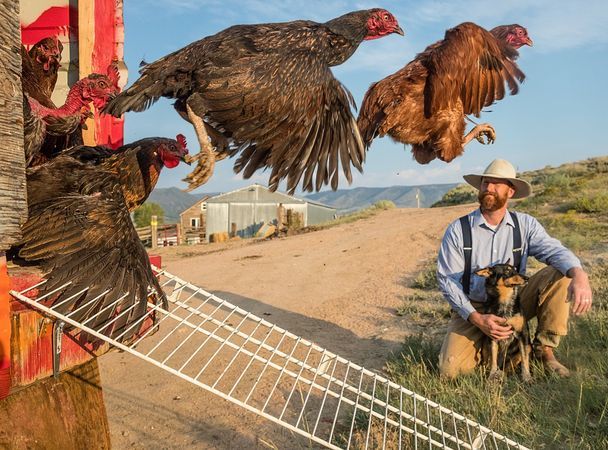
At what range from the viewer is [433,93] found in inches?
149

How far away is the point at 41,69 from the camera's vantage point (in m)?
3.36

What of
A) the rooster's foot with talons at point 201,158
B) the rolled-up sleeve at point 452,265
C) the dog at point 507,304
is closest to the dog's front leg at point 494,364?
the dog at point 507,304

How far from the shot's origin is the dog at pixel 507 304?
12.6 feet

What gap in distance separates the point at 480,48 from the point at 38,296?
3298mm

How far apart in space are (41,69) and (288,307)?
4671 mm

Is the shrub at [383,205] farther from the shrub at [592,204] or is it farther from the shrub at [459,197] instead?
the shrub at [592,204]

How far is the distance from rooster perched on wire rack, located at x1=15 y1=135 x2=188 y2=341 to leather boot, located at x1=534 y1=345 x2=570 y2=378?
2816 millimetres

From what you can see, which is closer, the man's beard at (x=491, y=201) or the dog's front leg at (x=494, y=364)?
the dog's front leg at (x=494, y=364)

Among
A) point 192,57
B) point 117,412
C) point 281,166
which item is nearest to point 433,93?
point 281,166

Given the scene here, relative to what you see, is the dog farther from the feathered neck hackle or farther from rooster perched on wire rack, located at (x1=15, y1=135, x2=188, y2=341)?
rooster perched on wire rack, located at (x1=15, y1=135, x2=188, y2=341)

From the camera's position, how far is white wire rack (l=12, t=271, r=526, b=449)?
7.84ft

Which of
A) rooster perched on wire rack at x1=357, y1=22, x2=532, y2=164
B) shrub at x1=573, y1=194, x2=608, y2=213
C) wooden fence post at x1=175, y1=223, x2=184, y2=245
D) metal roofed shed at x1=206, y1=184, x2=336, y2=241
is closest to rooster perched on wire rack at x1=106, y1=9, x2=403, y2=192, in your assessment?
rooster perched on wire rack at x1=357, y1=22, x2=532, y2=164

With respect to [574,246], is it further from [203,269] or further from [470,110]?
[203,269]

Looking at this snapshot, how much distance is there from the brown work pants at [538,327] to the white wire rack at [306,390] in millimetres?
598
